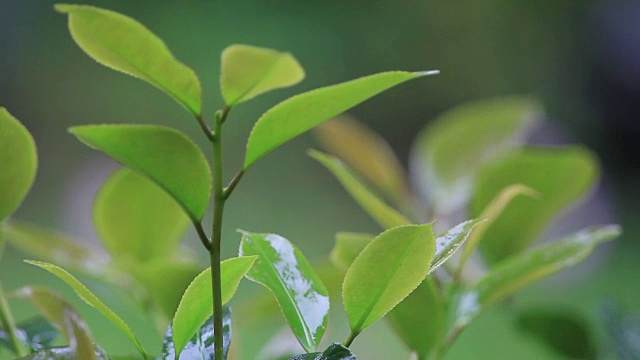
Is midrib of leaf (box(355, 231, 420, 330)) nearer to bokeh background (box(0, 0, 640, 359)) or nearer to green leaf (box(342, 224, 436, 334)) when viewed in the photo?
green leaf (box(342, 224, 436, 334))

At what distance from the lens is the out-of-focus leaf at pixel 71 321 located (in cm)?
12

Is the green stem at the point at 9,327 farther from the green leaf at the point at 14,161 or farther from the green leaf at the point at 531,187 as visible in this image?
the green leaf at the point at 531,187

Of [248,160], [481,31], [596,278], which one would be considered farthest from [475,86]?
[248,160]

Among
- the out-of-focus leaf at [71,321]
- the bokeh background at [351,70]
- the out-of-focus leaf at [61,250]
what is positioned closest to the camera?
the out-of-focus leaf at [71,321]

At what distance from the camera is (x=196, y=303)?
0.45 ft

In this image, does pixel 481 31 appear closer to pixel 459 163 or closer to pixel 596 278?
pixel 596 278

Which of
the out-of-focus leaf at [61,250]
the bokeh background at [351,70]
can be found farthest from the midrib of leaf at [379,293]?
the bokeh background at [351,70]

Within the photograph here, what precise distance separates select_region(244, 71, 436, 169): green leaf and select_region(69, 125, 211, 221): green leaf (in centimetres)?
1

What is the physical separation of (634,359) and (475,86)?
140 cm

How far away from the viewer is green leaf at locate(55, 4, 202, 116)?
134 mm

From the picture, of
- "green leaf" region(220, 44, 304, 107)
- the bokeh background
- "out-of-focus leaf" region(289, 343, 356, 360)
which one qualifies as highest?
"green leaf" region(220, 44, 304, 107)

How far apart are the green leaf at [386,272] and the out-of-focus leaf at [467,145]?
0.12 metres

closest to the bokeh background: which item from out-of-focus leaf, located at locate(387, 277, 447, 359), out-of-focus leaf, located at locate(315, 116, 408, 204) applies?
out-of-focus leaf, located at locate(315, 116, 408, 204)

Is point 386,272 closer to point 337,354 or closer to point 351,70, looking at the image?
point 337,354
